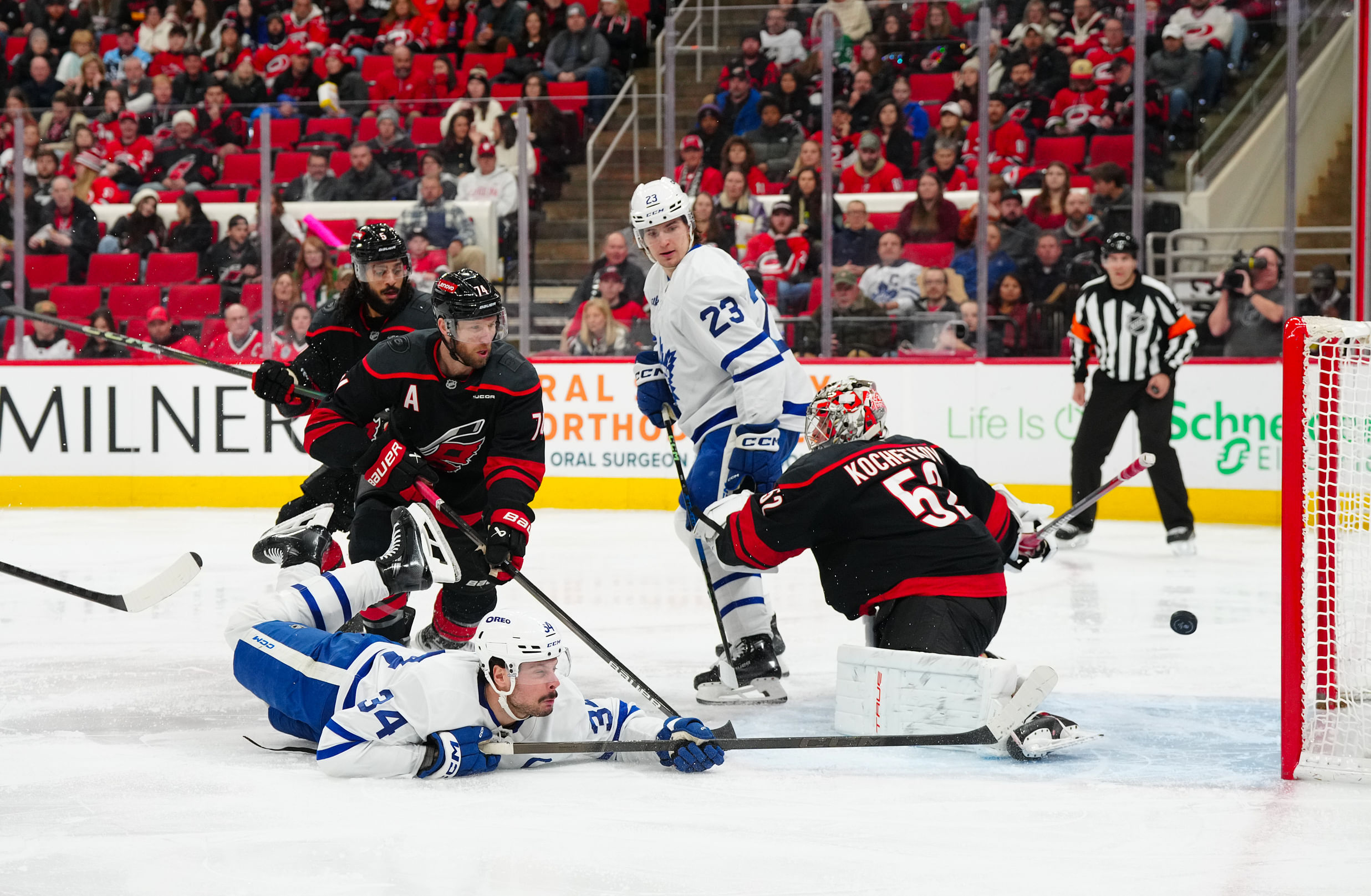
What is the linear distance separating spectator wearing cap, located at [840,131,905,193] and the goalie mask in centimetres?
493

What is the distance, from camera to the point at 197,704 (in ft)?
12.5

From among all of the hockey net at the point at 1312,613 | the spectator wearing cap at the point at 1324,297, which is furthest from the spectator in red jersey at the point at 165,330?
the hockey net at the point at 1312,613

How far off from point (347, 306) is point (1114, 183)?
16.0ft

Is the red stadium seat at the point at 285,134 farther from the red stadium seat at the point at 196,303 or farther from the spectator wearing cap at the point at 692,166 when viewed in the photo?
the spectator wearing cap at the point at 692,166

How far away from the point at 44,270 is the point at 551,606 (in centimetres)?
621

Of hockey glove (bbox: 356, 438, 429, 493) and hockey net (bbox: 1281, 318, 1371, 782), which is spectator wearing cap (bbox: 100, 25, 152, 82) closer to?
hockey glove (bbox: 356, 438, 429, 493)

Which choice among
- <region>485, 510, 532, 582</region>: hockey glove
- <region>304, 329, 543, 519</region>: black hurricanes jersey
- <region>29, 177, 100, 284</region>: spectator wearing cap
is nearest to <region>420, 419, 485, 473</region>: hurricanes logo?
<region>304, 329, 543, 519</region>: black hurricanes jersey

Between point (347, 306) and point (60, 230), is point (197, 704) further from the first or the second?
point (60, 230)

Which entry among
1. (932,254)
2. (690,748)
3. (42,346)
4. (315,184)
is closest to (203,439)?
(42,346)

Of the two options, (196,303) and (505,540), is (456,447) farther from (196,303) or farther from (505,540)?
(196,303)

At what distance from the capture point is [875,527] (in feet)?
11.1

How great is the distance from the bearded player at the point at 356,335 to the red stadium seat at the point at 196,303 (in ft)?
14.9

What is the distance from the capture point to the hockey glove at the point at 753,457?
3969 millimetres

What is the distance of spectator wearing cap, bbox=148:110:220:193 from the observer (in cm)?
886
